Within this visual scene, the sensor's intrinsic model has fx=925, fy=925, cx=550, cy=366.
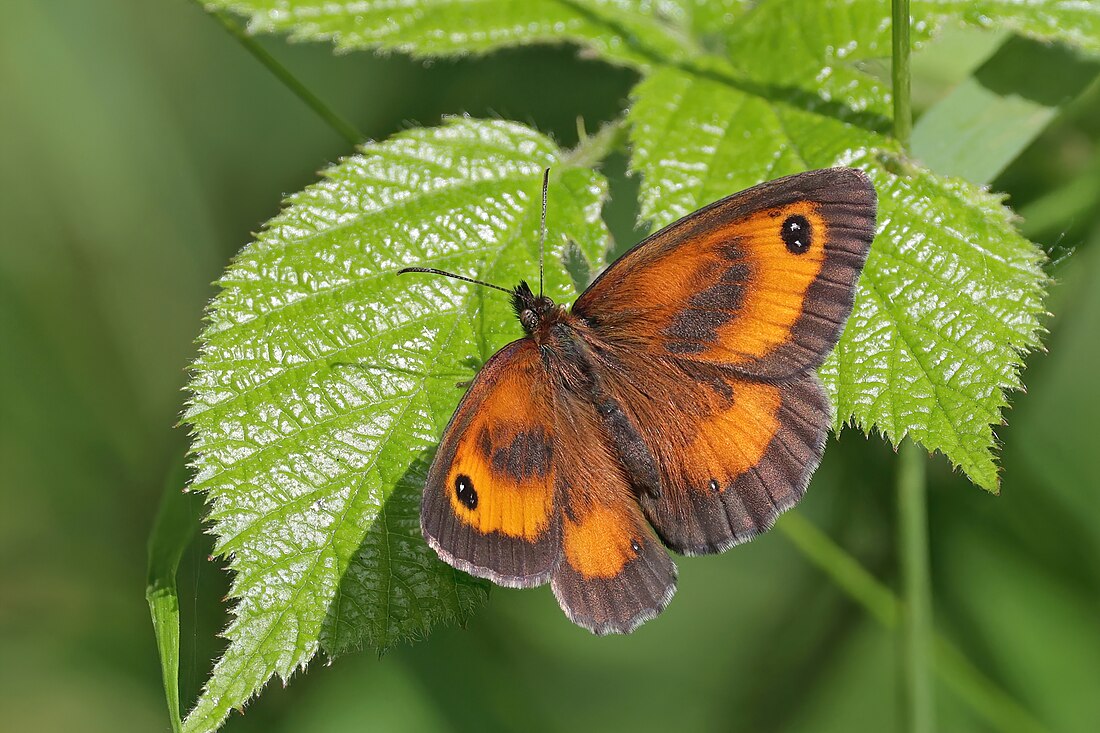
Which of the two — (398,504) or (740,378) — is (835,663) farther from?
(398,504)

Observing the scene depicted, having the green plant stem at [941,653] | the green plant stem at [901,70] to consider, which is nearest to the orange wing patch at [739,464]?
the green plant stem at [901,70]

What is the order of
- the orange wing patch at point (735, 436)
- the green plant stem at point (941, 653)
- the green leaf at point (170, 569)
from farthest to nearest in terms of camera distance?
the green plant stem at point (941, 653), the orange wing patch at point (735, 436), the green leaf at point (170, 569)

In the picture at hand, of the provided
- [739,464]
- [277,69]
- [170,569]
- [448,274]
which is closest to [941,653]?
[739,464]

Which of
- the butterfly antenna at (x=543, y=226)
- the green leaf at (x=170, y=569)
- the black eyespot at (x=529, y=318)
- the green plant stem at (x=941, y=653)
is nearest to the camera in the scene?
the green leaf at (x=170, y=569)

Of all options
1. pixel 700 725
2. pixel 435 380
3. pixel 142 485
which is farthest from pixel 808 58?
pixel 142 485

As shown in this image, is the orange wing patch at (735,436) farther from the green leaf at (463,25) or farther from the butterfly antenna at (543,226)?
the green leaf at (463,25)

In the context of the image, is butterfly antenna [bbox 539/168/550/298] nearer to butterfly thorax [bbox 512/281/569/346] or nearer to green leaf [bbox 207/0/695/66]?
butterfly thorax [bbox 512/281/569/346]

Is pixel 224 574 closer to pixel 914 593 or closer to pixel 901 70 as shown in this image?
pixel 914 593

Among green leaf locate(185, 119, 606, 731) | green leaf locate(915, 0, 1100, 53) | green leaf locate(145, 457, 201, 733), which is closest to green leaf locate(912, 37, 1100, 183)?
green leaf locate(915, 0, 1100, 53)
